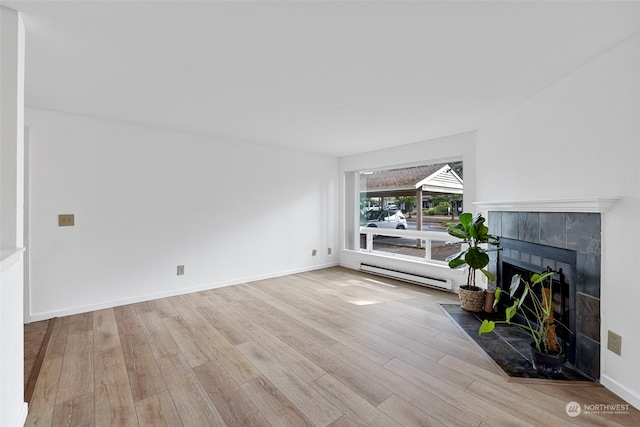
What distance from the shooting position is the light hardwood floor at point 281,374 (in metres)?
1.67

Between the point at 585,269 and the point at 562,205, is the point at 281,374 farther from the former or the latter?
the point at 562,205

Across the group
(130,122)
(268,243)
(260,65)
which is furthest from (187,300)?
(260,65)

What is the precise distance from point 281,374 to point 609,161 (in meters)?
2.74

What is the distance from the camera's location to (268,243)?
15.7 feet

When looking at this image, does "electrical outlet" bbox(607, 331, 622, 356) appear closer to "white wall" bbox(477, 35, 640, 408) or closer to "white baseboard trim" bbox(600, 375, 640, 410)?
"white wall" bbox(477, 35, 640, 408)

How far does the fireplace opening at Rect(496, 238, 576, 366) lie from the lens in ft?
7.27

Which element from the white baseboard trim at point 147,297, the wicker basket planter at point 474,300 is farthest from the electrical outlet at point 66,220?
the wicker basket planter at point 474,300

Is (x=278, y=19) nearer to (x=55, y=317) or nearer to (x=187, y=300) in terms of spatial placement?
Answer: (x=187, y=300)

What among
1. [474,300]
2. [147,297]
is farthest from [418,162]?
[147,297]

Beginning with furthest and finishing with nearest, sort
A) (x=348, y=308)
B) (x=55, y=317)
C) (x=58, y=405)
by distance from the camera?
(x=348, y=308), (x=55, y=317), (x=58, y=405)

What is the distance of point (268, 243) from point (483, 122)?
140 inches

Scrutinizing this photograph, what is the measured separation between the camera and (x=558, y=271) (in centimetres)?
237

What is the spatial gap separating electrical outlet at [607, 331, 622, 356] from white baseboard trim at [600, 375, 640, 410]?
0.65 feet

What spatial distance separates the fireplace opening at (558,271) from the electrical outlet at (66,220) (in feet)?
15.9
